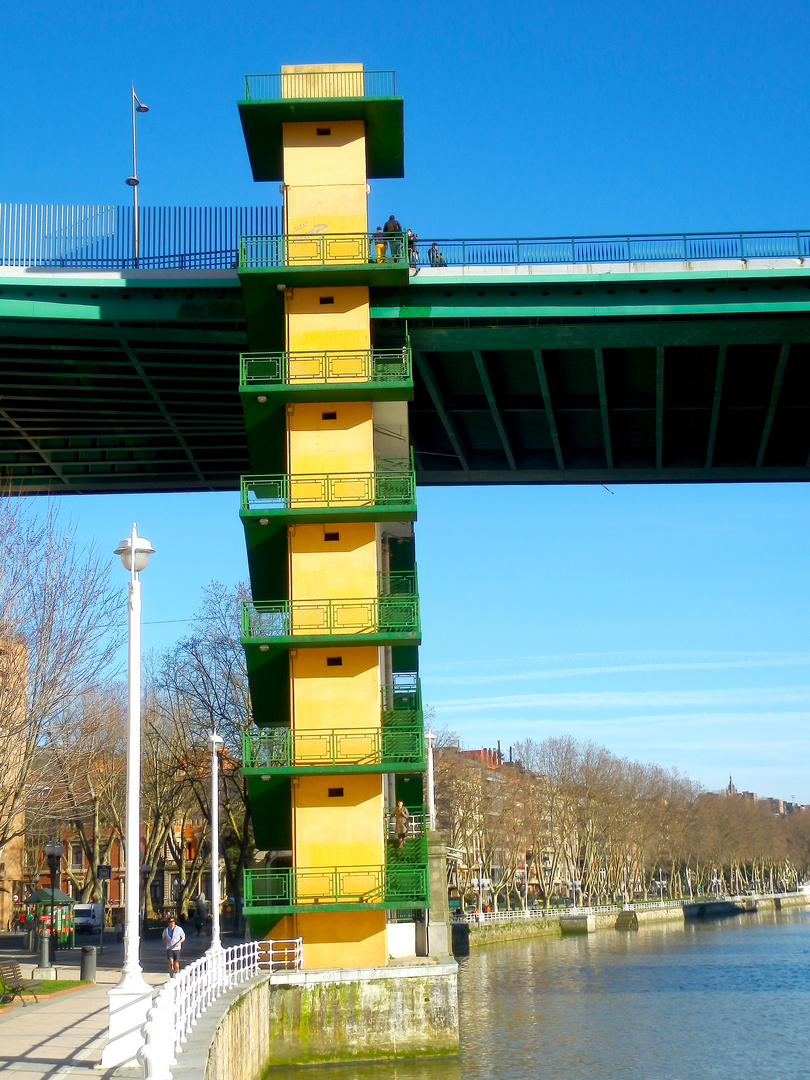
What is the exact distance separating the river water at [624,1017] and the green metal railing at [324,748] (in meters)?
6.74

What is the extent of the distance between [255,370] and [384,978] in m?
15.4

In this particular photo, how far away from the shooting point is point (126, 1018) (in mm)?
16531

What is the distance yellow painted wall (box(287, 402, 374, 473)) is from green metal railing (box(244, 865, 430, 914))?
9800 millimetres

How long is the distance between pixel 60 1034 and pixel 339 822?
38.2ft

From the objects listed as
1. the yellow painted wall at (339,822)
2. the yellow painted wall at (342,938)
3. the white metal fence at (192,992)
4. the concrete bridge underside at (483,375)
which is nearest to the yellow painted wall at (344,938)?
the yellow painted wall at (342,938)

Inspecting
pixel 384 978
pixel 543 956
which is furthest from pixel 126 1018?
pixel 543 956

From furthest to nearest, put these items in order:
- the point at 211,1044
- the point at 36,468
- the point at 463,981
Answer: the point at 463,981 < the point at 36,468 < the point at 211,1044

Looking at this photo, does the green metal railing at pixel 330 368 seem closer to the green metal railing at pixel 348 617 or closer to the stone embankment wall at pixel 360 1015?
the green metal railing at pixel 348 617

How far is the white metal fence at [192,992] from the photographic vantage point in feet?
40.3

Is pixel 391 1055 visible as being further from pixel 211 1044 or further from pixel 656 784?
pixel 656 784

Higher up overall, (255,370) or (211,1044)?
(255,370)

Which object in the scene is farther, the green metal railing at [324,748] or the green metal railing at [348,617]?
the green metal railing at [348,617]

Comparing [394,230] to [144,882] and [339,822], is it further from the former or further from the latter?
[144,882]

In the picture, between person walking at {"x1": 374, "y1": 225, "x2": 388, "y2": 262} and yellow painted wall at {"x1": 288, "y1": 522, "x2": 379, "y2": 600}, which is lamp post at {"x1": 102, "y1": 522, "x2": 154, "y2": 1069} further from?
person walking at {"x1": 374, "y1": 225, "x2": 388, "y2": 262}
